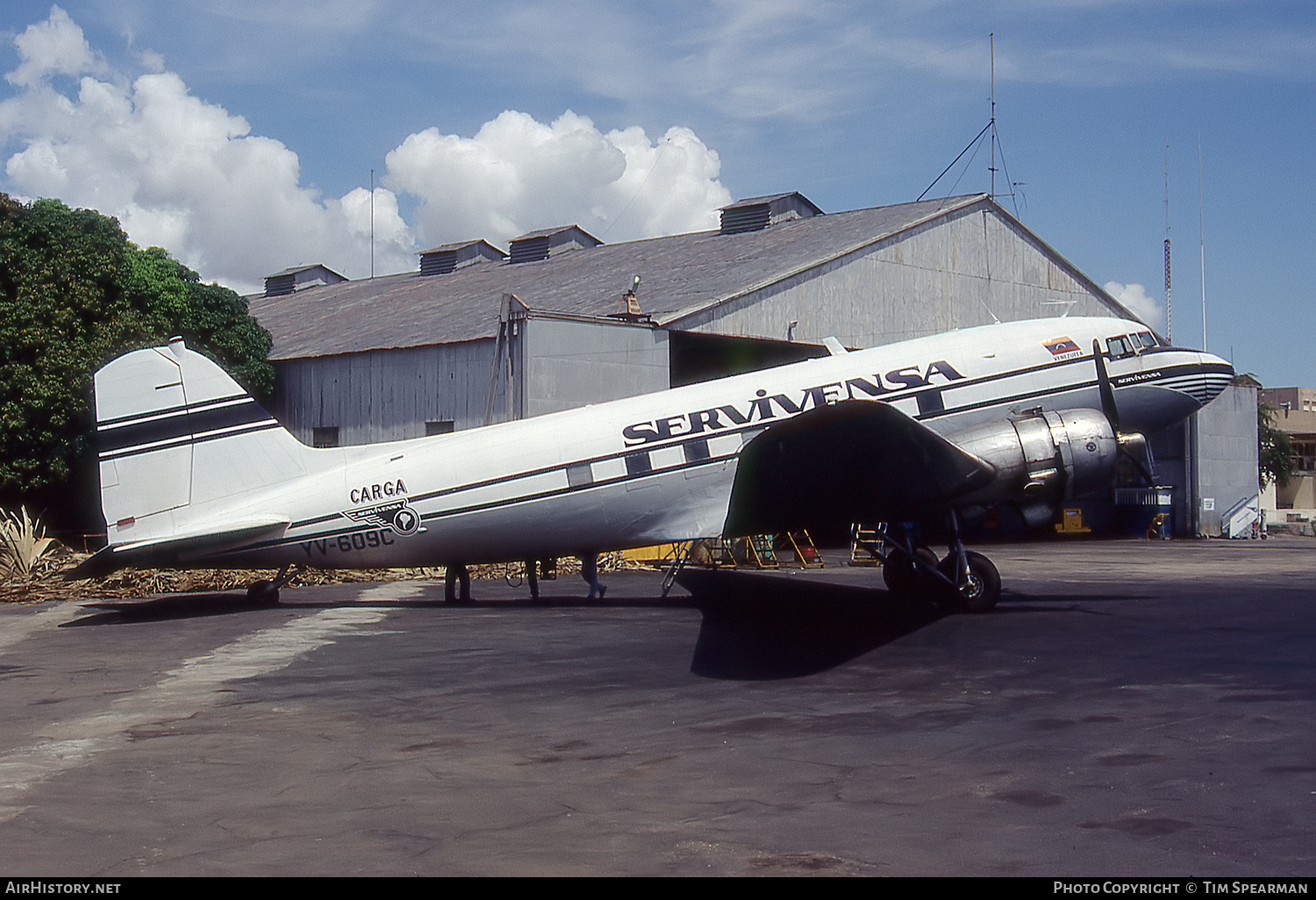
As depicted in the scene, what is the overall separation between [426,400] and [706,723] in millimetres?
23486

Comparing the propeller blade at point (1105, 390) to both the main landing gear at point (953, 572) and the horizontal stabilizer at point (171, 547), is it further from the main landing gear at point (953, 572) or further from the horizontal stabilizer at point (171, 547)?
the horizontal stabilizer at point (171, 547)

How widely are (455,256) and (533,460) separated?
35.2 meters

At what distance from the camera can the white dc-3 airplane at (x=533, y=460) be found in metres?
16.1

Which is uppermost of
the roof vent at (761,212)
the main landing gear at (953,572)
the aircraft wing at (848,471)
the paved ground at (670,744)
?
the roof vent at (761,212)

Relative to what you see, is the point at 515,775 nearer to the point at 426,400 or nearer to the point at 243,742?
the point at 243,742

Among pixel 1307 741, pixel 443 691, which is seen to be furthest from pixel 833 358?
pixel 1307 741

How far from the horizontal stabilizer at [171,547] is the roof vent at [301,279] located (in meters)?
42.6

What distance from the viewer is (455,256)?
49.5 meters

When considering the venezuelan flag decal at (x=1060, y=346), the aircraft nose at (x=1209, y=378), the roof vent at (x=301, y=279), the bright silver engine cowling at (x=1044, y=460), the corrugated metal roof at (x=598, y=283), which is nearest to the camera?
the bright silver engine cowling at (x=1044, y=460)

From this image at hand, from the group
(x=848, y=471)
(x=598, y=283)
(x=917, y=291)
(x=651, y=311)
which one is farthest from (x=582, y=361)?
(x=848, y=471)

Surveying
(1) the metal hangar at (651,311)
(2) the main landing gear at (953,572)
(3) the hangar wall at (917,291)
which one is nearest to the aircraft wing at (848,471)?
(2) the main landing gear at (953,572)

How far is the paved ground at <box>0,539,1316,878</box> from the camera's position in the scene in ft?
18.5
